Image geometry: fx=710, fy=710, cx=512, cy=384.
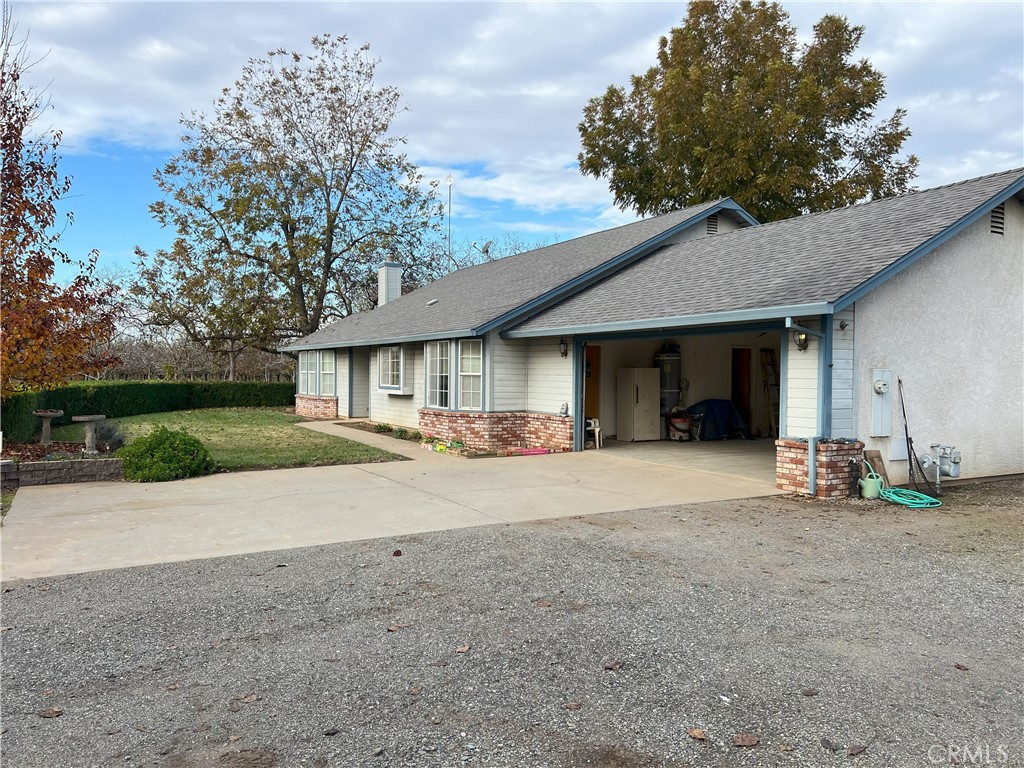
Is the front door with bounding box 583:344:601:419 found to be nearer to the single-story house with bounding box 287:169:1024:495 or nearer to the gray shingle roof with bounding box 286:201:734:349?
the single-story house with bounding box 287:169:1024:495

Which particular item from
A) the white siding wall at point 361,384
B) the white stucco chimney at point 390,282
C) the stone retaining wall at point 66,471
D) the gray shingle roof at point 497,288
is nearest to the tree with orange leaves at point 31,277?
the stone retaining wall at point 66,471

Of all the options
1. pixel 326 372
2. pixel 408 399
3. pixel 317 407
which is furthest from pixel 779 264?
pixel 317 407

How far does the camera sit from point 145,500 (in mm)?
8672

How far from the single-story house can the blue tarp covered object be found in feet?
0.72

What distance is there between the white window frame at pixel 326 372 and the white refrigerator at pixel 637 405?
11.5 m

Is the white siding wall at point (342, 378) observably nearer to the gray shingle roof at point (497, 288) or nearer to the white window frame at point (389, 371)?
the gray shingle roof at point (497, 288)

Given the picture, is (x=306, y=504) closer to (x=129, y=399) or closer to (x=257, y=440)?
(x=257, y=440)

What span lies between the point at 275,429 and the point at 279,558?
43.9ft

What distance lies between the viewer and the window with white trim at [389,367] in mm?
18844

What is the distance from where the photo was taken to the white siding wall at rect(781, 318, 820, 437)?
30.1 feet

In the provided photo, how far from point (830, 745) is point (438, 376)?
13.0 m

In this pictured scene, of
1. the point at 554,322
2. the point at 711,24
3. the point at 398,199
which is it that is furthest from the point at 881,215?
the point at 398,199

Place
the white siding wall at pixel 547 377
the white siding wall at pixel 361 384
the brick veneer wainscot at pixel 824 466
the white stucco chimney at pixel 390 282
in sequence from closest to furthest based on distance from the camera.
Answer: the brick veneer wainscot at pixel 824 466 → the white siding wall at pixel 547 377 → the white siding wall at pixel 361 384 → the white stucco chimney at pixel 390 282

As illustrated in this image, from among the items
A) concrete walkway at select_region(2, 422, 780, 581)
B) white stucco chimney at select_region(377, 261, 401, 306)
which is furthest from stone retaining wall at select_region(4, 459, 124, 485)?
white stucco chimney at select_region(377, 261, 401, 306)
